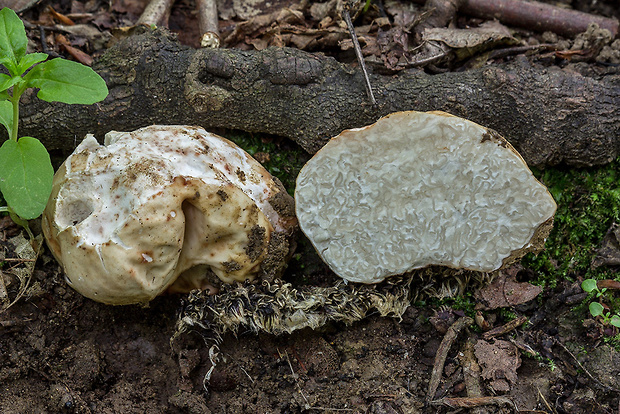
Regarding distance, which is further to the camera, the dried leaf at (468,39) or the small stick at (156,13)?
the small stick at (156,13)

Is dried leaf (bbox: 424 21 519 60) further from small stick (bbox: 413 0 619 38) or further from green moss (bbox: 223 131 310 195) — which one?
green moss (bbox: 223 131 310 195)

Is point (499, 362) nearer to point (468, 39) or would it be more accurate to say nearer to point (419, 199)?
point (419, 199)

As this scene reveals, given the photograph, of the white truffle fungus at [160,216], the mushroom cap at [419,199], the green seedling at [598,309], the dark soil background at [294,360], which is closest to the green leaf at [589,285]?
the green seedling at [598,309]

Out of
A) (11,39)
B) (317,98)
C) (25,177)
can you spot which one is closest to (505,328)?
(317,98)

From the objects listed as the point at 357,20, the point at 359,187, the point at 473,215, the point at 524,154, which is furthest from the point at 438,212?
the point at 357,20

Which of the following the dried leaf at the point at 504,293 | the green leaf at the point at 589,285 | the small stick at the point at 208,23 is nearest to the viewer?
the green leaf at the point at 589,285

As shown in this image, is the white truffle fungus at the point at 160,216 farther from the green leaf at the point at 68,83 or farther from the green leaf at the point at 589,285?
the green leaf at the point at 589,285
